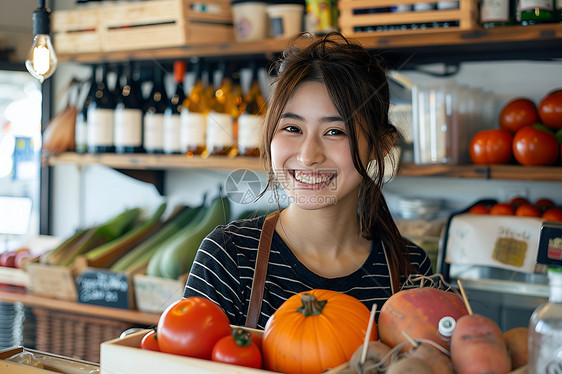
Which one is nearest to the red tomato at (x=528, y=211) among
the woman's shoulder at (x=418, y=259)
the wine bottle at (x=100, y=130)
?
the woman's shoulder at (x=418, y=259)

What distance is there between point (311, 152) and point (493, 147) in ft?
3.26

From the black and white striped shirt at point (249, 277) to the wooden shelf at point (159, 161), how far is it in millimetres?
909

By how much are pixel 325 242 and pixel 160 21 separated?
4.41ft

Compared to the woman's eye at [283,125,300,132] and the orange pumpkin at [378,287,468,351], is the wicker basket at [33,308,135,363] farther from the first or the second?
the orange pumpkin at [378,287,468,351]

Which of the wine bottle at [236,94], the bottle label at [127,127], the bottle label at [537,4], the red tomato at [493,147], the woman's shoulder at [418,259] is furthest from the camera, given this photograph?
the wine bottle at [236,94]

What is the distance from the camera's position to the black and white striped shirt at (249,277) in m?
1.01

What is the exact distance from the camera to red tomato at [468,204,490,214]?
184cm

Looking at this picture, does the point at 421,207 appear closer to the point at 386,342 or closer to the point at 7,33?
the point at 386,342

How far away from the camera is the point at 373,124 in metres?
1.05

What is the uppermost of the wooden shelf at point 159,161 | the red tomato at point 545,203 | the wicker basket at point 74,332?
the wooden shelf at point 159,161

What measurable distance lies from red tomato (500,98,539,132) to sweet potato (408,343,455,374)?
1.44 metres

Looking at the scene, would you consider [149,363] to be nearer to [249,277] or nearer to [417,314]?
[417,314]

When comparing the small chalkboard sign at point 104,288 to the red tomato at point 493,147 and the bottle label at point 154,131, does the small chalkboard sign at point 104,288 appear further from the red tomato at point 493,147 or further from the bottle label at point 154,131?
the red tomato at point 493,147

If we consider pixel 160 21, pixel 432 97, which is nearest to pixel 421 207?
pixel 432 97
